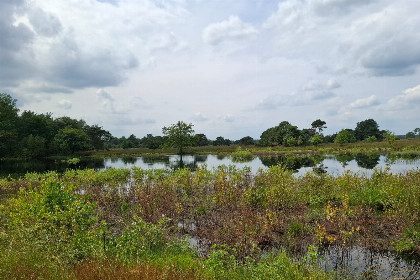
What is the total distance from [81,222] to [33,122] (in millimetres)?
93609

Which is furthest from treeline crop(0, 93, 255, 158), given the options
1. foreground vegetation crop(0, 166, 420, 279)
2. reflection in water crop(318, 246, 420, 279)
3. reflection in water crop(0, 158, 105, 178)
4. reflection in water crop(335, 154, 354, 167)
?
reflection in water crop(318, 246, 420, 279)

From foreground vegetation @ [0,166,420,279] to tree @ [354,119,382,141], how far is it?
13276cm

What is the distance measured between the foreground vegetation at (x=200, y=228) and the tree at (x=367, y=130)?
133 metres

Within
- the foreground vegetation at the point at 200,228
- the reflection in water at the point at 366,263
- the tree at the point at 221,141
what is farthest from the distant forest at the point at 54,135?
the reflection in water at the point at 366,263

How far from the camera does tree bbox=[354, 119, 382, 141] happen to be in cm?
13250

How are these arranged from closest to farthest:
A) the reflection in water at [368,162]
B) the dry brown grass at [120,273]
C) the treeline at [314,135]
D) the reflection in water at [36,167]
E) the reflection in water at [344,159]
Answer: the dry brown grass at [120,273]
the reflection in water at [368,162]
the reflection in water at [36,167]
the reflection in water at [344,159]
the treeline at [314,135]

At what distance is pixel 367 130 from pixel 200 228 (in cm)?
14222

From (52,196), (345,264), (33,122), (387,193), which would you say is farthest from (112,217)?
(33,122)

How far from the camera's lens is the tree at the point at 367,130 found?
5217 inches

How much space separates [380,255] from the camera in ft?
30.6

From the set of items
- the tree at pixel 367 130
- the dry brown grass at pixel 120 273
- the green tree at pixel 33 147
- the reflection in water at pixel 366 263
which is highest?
the tree at pixel 367 130

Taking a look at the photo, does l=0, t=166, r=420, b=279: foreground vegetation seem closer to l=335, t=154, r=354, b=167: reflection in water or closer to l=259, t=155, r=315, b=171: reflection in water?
l=259, t=155, r=315, b=171: reflection in water

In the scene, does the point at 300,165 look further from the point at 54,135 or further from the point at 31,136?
the point at 54,135

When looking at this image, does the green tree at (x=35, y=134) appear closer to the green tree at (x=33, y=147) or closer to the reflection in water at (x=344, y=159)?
the green tree at (x=33, y=147)
